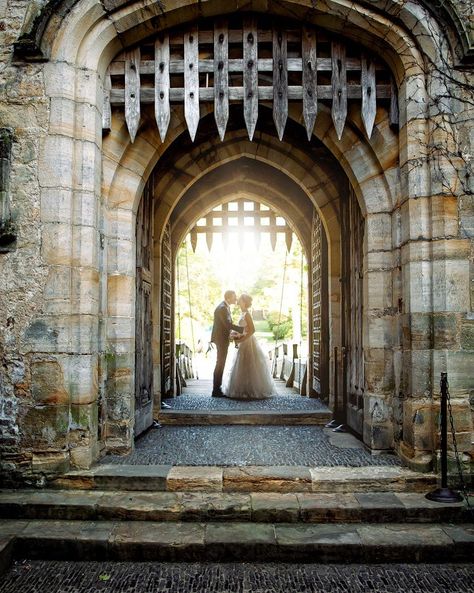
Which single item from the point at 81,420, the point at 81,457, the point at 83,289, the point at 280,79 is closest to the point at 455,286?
the point at 280,79

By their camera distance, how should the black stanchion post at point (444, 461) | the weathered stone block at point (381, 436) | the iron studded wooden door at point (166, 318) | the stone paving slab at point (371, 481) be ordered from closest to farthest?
the black stanchion post at point (444, 461)
the stone paving slab at point (371, 481)
the weathered stone block at point (381, 436)
the iron studded wooden door at point (166, 318)

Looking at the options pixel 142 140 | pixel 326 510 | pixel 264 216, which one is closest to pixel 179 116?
pixel 142 140

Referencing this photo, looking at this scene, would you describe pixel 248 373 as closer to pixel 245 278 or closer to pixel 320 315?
pixel 320 315

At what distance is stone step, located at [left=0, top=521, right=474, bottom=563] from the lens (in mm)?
3314

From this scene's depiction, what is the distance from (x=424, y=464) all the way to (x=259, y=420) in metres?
2.55

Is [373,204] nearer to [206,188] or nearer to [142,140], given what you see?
[142,140]

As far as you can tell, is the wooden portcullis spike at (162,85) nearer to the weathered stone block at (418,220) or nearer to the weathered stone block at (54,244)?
the weathered stone block at (54,244)

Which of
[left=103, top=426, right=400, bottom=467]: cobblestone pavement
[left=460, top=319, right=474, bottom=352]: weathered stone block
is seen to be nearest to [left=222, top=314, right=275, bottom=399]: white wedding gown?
[left=103, top=426, right=400, bottom=467]: cobblestone pavement

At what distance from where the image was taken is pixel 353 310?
5883 mm

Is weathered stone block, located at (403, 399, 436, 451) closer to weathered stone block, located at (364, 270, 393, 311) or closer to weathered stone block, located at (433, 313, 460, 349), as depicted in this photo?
weathered stone block, located at (433, 313, 460, 349)

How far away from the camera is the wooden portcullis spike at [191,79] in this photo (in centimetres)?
460

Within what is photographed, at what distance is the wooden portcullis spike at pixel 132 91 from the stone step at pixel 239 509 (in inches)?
115

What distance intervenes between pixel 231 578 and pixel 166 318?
4986 millimetres

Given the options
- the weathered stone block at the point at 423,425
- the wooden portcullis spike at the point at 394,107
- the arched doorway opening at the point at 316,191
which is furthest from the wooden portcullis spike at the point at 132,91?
the weathered stone block at the point at 423,425
